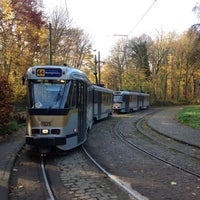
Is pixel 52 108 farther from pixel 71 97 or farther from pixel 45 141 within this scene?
pixel 45 141

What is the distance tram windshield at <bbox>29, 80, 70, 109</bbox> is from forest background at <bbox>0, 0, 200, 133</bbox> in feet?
11.6

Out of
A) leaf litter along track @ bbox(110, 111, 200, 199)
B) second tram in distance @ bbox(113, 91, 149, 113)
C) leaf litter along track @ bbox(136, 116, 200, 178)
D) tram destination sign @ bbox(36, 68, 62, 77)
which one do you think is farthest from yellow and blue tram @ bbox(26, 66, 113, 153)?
second tram in distance @ bbox(113, 91, 149, 113)

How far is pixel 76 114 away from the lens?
1102cm

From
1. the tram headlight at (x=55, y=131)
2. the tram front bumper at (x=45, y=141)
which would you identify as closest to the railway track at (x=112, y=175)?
the tram front bumper at (x=45, y=141)

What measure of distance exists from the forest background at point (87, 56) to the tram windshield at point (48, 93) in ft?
11.6

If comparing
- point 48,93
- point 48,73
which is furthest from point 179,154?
point 48,73

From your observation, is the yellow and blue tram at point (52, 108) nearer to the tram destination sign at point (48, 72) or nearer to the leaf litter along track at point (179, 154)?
the tram destination sign at point (48, 72)

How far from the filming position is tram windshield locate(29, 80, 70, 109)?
10.1m

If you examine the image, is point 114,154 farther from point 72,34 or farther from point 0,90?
point 72,34

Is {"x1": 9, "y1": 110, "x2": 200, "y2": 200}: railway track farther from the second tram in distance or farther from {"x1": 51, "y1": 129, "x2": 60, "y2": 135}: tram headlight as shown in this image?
the second tram in distance

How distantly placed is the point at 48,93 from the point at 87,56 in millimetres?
39320

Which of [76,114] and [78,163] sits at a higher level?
[76,114]

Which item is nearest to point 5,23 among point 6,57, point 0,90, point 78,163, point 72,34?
point 6,57

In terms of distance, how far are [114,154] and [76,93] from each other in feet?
8.62
